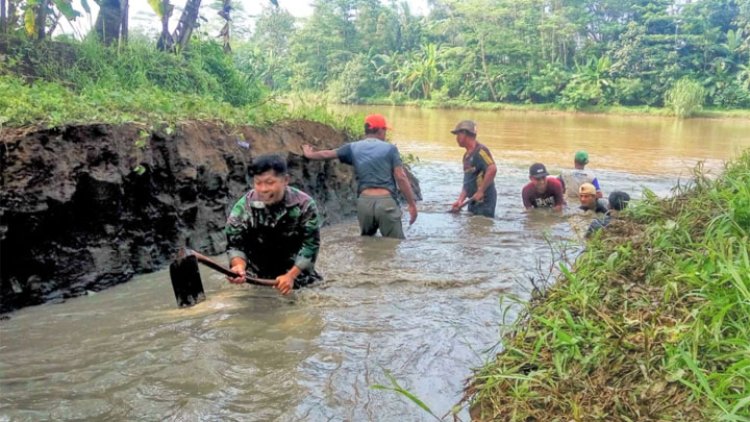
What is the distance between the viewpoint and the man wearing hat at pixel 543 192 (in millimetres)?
8375

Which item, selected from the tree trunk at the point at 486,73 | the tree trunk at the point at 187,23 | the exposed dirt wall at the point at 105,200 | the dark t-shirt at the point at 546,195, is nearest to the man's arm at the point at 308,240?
the exposed dirt wall at the point at 105,200

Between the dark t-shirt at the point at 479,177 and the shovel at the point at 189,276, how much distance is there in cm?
473

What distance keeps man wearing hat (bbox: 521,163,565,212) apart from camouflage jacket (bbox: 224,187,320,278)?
15.4 feet

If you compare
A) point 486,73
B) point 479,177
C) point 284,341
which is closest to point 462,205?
point 479,177

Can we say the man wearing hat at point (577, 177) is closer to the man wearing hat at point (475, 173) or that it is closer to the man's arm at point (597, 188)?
the man's arm at point (597, 188)

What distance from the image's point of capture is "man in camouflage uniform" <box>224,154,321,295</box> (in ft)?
13.9

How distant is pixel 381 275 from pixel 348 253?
0.88 meters

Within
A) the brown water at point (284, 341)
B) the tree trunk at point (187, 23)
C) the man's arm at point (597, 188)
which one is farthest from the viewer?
the tree trunk at point (187, 23)

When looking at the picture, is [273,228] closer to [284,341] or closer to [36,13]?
[284,341]

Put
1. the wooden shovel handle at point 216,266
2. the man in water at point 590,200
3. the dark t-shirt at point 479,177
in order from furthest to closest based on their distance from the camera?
1. the dark t-shirt at point 479,177
2. the man in water at point 590,200
3. the wooden shovel handle at point 216,266

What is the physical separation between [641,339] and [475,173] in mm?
5674

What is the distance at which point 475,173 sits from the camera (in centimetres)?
838

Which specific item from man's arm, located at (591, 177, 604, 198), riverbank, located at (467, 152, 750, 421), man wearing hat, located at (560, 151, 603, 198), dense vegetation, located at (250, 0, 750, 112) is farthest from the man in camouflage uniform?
dense vegetation, located at (250, 0, 750, 112)

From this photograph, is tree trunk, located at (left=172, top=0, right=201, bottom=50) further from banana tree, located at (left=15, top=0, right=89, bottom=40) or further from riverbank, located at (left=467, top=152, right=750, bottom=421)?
riverbank, located at (left=467, top=152, right=750, bottom=421)
